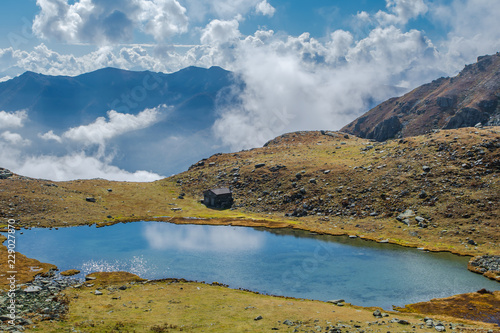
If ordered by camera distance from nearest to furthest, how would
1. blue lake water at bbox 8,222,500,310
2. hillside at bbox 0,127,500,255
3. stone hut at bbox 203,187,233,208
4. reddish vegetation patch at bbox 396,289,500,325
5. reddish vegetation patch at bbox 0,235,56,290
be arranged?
reddish vegetation patch at bbox 396,289,500,325 < reddish vegetation patch at bbox 0,235,56,290 < blue lake water at bbox 8,222,500,310 < hillside at bbox 0,127,500,255 < stone hut at bbox 203,187,233,208

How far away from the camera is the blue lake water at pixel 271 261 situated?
54562mm

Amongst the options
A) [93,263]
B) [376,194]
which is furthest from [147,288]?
[376,194]

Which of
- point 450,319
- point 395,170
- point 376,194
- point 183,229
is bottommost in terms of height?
point 450,319

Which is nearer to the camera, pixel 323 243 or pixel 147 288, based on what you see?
pixel 147 288

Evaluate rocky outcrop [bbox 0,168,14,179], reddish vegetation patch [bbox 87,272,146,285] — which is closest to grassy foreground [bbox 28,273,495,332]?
reddish vegetation patch [bbox 87,272,146,285]

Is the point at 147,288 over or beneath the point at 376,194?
beneath

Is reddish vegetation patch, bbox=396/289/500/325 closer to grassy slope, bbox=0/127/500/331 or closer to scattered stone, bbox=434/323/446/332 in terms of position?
scattered stone, bbox=434/323/446/332

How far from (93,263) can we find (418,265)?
205 feet

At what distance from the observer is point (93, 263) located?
66750mm

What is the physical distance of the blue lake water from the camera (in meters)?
54.6

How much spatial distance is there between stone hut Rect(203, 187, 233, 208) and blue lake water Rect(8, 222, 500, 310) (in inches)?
963

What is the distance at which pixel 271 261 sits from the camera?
68.2 meters

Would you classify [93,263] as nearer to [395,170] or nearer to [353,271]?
[353,271]

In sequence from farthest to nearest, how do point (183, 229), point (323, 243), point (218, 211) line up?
point (218, 211) < point (183, 229) < point (323, 243)
